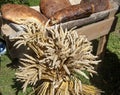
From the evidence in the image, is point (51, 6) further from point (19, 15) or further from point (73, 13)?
point (19, 15)

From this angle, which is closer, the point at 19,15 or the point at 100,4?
the point at 19,15

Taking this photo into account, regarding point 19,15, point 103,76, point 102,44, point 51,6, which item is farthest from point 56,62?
point 103,76

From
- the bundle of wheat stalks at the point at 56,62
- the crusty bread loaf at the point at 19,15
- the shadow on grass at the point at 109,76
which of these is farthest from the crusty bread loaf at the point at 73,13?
the shadow on grass at the point at 109,76

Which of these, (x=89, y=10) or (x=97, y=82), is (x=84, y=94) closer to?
(x=89, y=10)

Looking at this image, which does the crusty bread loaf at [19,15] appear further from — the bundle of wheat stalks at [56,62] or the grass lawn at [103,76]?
the grass lawn at [103,76]

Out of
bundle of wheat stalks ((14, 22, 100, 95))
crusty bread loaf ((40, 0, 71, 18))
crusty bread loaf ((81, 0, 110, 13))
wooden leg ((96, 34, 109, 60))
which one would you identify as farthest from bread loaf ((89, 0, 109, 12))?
bundle of wheat stalks ((14, 22, 100, 95))

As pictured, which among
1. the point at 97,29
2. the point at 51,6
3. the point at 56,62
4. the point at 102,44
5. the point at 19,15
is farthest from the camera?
the point at 102,44

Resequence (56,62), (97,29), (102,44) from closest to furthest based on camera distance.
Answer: (56,62)
(97,29)
(102,44)
